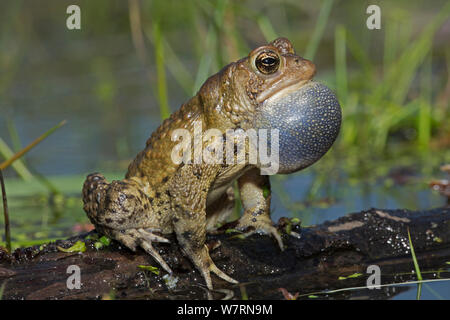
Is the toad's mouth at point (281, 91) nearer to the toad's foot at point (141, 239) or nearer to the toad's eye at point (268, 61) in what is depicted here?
the toad's eye at point (268, 61)

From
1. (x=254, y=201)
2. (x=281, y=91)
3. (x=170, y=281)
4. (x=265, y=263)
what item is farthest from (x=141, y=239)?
(x=281, y=91)

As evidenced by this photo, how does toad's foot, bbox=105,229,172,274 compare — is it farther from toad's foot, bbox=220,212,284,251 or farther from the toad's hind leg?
toad's foot, bbox=220,212,284,251

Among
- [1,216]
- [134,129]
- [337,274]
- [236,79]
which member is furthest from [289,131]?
[134,129]

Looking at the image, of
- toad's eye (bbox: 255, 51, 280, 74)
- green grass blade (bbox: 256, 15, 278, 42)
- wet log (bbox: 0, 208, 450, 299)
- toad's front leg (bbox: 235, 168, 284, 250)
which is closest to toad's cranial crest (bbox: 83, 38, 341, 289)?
toad's eye (bbox: 255, 51, 280, 74)

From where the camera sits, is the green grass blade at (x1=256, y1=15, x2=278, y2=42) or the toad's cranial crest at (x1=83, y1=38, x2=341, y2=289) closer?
the toad's cranial crest at (x1=83, y1=38, x2=341, y2=289)

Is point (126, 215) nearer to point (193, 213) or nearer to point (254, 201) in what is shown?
point (193, 213)

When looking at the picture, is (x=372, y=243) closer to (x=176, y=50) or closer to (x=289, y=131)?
(x=289, y=131)

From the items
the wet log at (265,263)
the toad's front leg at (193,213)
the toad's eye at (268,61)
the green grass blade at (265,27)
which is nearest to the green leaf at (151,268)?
the wet log at (265,263)

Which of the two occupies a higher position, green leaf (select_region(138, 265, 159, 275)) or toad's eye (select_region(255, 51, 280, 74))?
toad's eye (select_region(255, 51, 280, 74))
